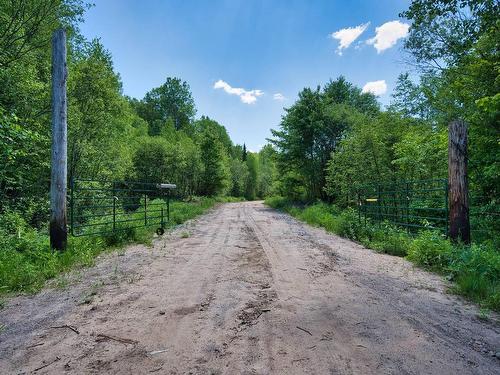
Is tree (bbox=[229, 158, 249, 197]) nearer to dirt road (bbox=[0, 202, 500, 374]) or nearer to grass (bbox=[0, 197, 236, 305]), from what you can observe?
grass (bbox=[0, 197, 236, 305])

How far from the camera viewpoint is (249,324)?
10.7ft

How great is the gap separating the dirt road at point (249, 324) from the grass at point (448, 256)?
0.33m

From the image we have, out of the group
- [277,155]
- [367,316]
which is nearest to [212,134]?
[277,155]

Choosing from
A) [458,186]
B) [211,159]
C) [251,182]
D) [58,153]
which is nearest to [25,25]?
[58,153]

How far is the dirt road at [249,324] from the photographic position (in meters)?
2.54

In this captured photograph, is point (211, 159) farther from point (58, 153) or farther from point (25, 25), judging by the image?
point (58, 153)

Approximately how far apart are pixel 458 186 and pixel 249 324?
5618 mm

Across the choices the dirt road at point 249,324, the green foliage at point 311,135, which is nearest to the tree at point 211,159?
the green foliage at point 311,135

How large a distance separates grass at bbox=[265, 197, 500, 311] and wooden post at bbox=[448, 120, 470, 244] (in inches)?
13.6

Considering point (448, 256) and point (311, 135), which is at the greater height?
point (311, 135)

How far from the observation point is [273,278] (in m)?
4.98

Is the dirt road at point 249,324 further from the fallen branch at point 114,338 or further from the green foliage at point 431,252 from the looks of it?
the green foliage at point 431,252

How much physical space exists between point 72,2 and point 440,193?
16.4 m

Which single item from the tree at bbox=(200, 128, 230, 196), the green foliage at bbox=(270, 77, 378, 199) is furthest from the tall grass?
the tree at bbox=(200, 128, 230, 196)
